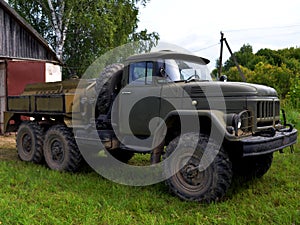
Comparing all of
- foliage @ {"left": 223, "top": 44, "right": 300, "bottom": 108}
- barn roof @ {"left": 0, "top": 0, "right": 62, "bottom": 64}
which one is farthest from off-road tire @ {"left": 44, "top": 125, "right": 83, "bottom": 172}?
foliage @ {"left": 223, "top": 44, "right": 300, "bottom": 108}

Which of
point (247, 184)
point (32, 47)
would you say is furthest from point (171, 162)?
point (32, 47)

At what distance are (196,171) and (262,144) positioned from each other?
3.08ft

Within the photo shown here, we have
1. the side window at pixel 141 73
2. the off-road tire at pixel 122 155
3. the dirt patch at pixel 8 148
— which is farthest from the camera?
the dirt patch at pixel 8 148

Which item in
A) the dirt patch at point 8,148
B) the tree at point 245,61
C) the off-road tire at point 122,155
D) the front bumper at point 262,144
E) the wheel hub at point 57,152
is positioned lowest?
the dirt patch at point 8,148

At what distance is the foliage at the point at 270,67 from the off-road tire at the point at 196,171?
21.6 meters

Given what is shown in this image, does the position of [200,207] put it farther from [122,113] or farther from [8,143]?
[8,143]

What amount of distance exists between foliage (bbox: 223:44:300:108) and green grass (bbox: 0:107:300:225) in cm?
2094

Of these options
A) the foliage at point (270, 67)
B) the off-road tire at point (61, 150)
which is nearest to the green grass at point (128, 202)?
the off-road tire at point (61, 150)

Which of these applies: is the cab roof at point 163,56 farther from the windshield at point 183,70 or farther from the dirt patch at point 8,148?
the dirt patch at point 8,148

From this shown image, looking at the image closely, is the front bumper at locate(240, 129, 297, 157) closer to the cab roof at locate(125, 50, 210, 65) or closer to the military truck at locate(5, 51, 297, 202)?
the military truck at locate(5, 51, 297, 202)

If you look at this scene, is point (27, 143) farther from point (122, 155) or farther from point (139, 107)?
point (139, 107)

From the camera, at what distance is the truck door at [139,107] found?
5219mm

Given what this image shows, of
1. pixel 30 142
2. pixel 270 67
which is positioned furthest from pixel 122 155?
pixel 270 67

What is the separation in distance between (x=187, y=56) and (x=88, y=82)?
217cm
